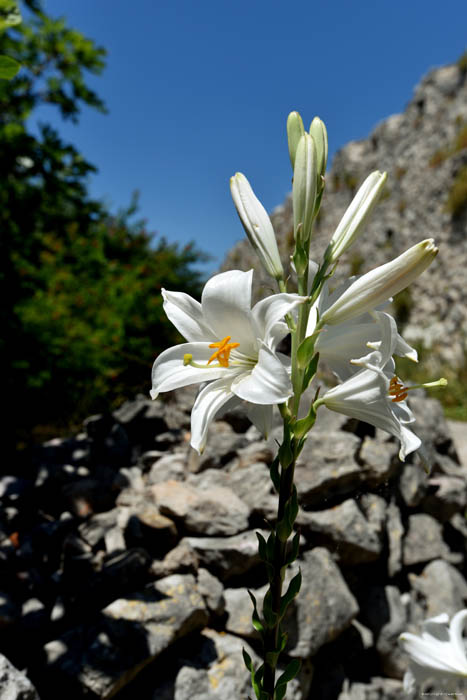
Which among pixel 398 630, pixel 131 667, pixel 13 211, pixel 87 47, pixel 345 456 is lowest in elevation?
pixel 398 630

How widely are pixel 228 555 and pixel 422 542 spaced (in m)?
2.18

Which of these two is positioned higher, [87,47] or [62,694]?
[87,47]

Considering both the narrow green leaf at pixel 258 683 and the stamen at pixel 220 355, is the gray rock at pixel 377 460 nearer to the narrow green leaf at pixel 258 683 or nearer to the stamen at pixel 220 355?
the narrow green leaf at pixel 258 683

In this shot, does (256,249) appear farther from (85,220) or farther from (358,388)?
(85,220)

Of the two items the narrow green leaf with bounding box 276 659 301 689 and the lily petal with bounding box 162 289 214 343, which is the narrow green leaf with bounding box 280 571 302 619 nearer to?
the narrow green leaf with bounding box 276 659 301 689

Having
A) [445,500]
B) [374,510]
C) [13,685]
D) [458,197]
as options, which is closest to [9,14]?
[13,685]

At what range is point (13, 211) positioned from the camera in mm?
3559

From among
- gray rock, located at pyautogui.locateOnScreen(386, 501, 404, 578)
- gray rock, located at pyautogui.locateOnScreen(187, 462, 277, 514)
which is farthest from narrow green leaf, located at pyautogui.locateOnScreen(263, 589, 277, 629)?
gray rock, located at pyautogui.locateOnScreen(386, 501, 404, 578)

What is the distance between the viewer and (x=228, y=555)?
101 inches

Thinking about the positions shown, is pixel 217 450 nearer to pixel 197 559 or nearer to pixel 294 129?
pixel 197 559

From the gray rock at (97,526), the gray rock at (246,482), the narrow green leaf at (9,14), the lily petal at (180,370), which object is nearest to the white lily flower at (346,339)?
the lily petal at (180,370)

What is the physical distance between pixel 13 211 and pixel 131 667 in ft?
10.8

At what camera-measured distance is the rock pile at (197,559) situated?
6.93 feet

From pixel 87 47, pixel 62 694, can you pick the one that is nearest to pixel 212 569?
pixel 62 694
